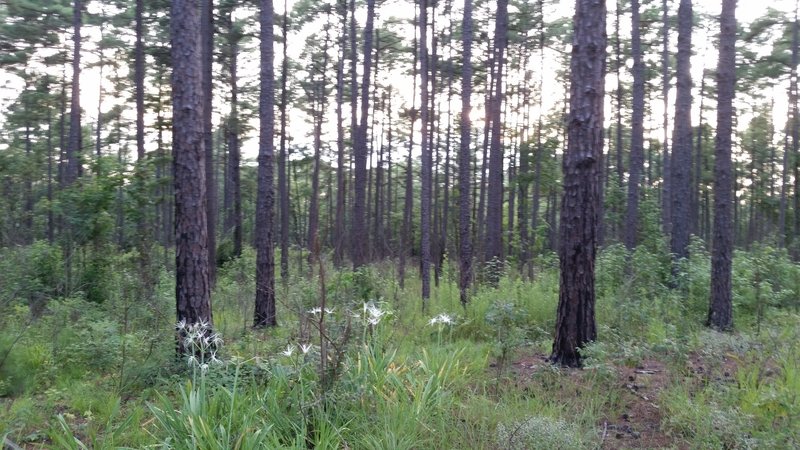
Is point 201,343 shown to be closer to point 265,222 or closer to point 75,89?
point 265,222

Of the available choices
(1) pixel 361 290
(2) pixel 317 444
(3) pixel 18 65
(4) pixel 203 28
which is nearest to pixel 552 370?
(2) pixel 317 444

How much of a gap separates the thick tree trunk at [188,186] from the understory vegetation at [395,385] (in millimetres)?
698

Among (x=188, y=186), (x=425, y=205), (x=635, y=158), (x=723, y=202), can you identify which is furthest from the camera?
(x=635, y=158)

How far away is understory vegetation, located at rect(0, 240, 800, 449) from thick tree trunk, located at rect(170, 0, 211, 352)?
2.29ft

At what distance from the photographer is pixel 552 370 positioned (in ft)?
20.8

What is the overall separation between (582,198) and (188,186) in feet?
15.9

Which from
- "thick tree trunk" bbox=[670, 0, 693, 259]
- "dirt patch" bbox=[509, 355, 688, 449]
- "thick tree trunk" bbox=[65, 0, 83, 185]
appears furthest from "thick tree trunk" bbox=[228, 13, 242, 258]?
"dirt patch" bbox=[509, 355, 688, 449]

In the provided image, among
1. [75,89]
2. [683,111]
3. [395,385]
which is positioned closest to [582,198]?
[395,385]

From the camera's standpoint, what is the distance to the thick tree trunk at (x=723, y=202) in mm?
9867

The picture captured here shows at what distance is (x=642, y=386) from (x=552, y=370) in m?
0.92

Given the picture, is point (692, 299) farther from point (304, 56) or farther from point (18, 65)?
point (18, 65)

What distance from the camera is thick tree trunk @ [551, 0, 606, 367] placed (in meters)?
7.04

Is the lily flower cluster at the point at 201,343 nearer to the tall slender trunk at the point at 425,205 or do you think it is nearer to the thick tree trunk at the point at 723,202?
the tall slender trunk at the point at 425,205

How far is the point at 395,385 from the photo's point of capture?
5.21m
